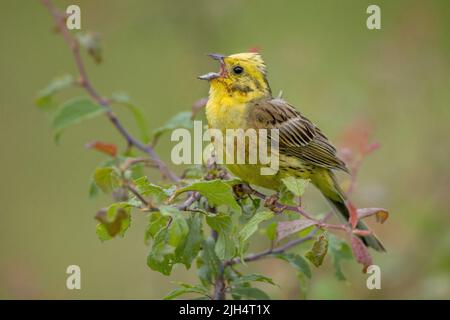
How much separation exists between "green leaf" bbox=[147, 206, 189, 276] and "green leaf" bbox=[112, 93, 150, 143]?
749mm

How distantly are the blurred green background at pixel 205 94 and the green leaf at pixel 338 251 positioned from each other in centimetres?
55

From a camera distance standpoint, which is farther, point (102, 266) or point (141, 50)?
point (141, 50)

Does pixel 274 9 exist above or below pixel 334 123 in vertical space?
above

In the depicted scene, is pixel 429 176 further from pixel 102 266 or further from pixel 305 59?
pixel 102 266

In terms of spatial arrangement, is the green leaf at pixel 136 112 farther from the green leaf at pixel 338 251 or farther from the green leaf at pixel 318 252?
the green leaf at pixel 318 252

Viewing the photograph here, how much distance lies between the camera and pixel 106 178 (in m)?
2.06

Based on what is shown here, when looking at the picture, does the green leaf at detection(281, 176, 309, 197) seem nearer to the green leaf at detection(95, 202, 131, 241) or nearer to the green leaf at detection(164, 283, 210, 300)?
the green leaf at detection(164, 283, 210, 300)

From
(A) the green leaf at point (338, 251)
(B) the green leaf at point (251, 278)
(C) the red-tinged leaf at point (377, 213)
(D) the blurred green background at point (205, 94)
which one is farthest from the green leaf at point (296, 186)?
(D) the blurred green background at point (205, 94)

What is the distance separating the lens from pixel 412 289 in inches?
142

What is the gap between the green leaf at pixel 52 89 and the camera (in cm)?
277

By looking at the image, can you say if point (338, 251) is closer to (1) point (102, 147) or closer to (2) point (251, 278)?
(2) point (251, 278)

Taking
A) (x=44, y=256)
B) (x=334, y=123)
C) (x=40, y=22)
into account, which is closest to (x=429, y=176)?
(x=334, y=123)

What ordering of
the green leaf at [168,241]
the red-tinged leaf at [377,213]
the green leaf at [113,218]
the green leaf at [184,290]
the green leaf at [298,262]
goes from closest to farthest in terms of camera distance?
the green leaf at [113,218], the green leaf at [168,241], the red-tinged leaf at [377,213], the green leaf at [184,290], the green leaf at [298,262]
